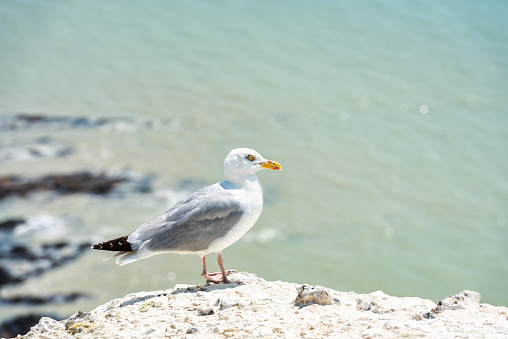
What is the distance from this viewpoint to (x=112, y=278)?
42.7ft

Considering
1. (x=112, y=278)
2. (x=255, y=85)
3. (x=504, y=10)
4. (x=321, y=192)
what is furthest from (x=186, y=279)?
(x=504, y=10)

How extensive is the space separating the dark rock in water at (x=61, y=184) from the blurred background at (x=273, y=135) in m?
0.10

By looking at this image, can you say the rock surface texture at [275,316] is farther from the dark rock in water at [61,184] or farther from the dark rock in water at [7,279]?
the dark rock in water at [61,184]

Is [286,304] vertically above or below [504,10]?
below

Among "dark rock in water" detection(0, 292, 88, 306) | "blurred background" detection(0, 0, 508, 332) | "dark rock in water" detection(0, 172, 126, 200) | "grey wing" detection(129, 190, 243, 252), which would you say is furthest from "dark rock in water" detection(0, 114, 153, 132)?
"grey wing" detection(129, 190, 243, 252)

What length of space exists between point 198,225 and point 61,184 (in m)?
10.2

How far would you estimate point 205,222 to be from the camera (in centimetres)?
616

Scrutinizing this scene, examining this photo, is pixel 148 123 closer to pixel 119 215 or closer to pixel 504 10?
pixel 119 215

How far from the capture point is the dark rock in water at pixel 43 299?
40.3 ft

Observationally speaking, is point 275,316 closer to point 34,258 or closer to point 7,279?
point 7,279

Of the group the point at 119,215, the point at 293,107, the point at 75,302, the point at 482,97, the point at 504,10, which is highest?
the point at 504,10

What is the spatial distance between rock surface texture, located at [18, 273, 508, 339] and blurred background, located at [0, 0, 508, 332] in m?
Result: 6.72

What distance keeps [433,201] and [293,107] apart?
5251 mm

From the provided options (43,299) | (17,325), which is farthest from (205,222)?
(43,299)
